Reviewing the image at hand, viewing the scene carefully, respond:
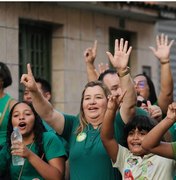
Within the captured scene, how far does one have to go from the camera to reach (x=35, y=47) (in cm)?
1356

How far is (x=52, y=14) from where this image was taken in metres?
13.6

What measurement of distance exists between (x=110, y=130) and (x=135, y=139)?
339 mm

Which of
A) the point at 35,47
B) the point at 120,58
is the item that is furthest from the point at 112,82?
the point at 35,47

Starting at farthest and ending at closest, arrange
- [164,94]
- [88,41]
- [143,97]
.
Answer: [88,41]
[143,97]
[164,94]

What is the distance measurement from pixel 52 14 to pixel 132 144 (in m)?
7.41

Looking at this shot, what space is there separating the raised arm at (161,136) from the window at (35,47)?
705 cm

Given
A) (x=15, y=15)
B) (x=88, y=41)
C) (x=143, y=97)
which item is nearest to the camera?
(x=143, y=97)

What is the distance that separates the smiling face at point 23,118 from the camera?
6906 millimetres

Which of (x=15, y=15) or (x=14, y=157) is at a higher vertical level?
(x=15, y=15)

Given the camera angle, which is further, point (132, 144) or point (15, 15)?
point (15, 15)

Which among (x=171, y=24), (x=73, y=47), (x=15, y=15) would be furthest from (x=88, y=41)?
(x=171, y=24)

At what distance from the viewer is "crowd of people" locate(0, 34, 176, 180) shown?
6.19 meters

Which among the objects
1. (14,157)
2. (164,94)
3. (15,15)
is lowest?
(14,157)

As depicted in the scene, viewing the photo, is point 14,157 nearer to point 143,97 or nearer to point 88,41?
point 143,97
